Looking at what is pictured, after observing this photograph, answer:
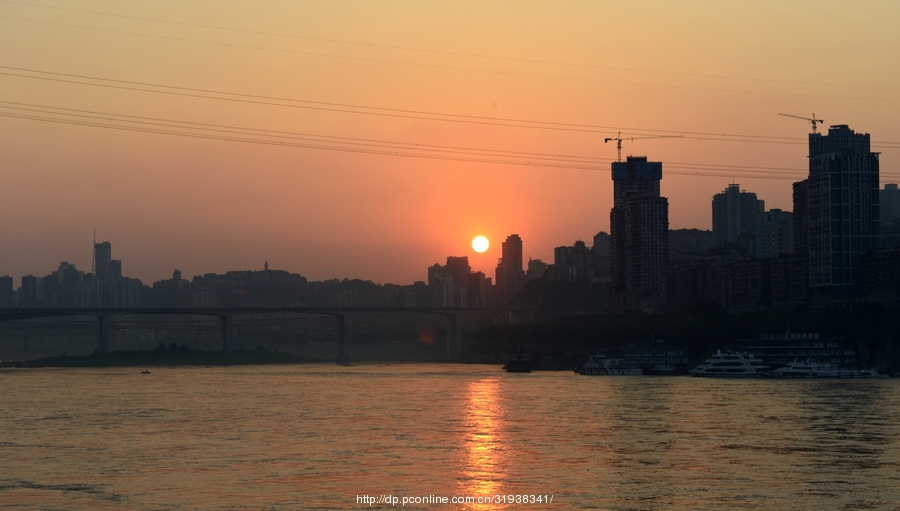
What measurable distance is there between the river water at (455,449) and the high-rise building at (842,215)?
99.3m

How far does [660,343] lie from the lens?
13000 cm

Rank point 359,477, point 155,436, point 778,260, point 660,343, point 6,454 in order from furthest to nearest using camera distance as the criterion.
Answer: point 778,260 → point 660,343 → point 155,436 → point 6,454 → point 359,477

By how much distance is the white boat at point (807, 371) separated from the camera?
111938mm

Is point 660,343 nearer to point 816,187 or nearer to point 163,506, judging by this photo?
point 816,187

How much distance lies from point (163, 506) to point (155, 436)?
67.9 ft

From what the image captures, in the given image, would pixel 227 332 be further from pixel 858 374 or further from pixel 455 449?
pixel 455 449

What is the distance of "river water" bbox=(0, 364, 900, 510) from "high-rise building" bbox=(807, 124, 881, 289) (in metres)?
99.3

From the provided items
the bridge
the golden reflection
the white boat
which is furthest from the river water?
the bridge

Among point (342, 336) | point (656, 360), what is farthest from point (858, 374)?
point (342, 336)

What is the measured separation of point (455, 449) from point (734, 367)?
7173 cm

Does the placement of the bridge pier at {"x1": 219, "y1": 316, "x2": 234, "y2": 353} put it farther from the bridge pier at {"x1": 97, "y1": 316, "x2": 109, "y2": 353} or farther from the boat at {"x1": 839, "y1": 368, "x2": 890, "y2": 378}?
the boat at {"x1": 839, "y1": 368, "x2": 890, "y2": 378}

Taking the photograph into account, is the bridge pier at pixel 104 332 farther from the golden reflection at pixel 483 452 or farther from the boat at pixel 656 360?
the golden reflection at pixel 483 452

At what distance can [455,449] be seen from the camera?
160 feet

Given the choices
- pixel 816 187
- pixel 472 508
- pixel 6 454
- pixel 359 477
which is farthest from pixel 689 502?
pixel 816 187
